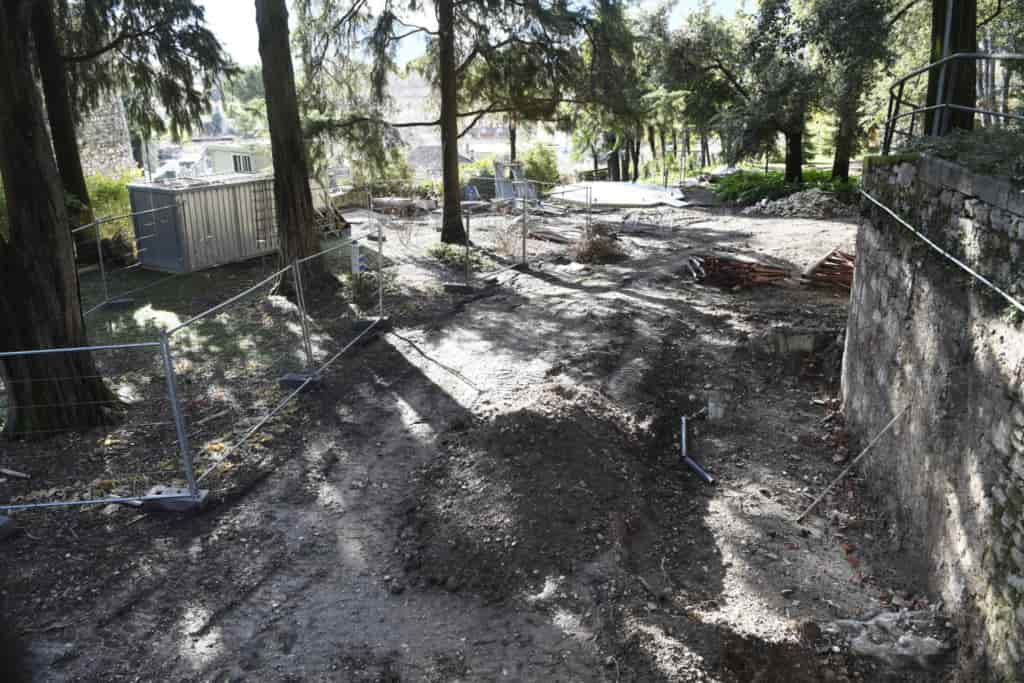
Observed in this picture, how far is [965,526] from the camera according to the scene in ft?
18.7

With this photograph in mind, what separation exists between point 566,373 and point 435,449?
238cm

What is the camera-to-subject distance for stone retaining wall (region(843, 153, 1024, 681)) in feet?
16.8

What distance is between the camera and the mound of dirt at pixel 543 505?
6.41m

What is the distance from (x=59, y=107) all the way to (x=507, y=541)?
54.4ft

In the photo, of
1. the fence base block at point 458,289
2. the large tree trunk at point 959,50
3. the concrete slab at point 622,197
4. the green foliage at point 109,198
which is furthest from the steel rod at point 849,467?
the concrete slab at point 622,197

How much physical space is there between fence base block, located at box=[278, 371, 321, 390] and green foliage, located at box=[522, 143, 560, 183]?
24.0 m

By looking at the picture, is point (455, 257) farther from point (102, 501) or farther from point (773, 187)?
point (773, 187)

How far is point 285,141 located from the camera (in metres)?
14.1

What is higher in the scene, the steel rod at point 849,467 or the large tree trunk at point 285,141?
the large tree trunk at point 285,141

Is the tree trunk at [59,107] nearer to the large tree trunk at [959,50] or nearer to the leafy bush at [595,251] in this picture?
the leafy bush at [595,251]

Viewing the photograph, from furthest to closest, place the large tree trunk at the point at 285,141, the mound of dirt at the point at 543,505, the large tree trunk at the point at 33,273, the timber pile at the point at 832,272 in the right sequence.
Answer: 1. the timber pile at the point at 832,272
2. the large tree trunk at the point at 285,141
3. the large tree trunk at the point at 33,273
4. the mound of dirt at the point at 543,505

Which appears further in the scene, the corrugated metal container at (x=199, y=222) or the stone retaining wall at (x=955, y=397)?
the corrugated metal container at (x=199, y=222)

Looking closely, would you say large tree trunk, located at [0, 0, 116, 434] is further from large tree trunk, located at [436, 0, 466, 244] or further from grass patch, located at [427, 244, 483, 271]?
large tree trunk, located at [436, 0, 466, 244]

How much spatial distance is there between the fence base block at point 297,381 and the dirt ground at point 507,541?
11.5 inches
